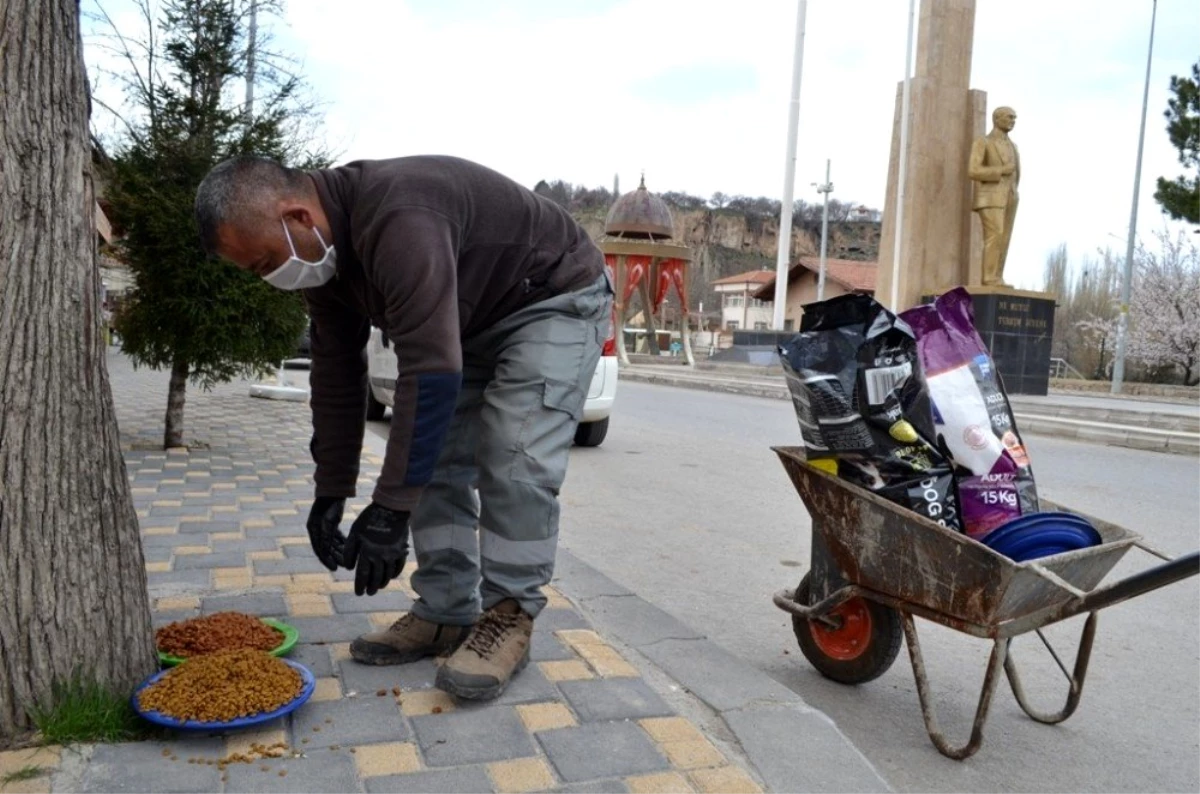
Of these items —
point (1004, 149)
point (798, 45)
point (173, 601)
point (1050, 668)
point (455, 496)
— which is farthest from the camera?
point (798, 45)

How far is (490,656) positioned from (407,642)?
372mm

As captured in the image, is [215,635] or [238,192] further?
[215,635]

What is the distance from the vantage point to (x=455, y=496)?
2982 mm

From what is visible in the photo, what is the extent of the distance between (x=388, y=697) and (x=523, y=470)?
0.68 meters

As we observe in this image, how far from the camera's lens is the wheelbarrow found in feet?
8.24

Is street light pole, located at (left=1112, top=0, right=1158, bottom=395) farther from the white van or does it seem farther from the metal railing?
the white van

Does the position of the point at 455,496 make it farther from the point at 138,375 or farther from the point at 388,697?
the point at 138,375

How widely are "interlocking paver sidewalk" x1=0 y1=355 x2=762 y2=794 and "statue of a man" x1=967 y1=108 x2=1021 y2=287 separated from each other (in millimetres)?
19231

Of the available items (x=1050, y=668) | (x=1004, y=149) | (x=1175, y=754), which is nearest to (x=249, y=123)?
(x=1050, y=668)

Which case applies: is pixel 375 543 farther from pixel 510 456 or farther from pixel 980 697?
pixel 980 697

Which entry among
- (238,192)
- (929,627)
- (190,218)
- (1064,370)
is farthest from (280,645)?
(1064,370)

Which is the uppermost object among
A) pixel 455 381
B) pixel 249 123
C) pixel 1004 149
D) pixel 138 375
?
pixel 1004 149

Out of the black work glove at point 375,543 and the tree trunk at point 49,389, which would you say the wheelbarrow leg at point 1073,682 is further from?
the tree trunk at point 49,389

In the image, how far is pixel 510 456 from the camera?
2693 mm
